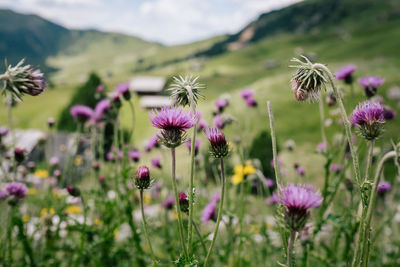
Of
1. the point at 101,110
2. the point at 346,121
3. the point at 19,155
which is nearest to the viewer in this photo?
the point at 346,121

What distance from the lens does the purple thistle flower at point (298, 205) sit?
1.42m

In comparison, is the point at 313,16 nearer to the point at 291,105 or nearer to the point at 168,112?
the point at 291,105

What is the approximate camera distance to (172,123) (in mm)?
1852

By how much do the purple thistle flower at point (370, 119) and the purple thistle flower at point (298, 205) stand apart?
68cm

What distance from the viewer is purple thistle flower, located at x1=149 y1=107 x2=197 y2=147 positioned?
6.03ft

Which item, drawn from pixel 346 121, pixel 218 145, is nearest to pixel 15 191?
pixel 218 145

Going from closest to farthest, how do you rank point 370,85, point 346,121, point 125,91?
point 346,121
point 370,85
point 125,91

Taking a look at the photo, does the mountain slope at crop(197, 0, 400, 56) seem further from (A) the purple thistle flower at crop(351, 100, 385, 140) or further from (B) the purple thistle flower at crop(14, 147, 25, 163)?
(A) the purple thistle flower at crop(351, 100, 385, 140)

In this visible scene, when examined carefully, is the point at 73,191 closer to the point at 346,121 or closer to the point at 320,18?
the point at 346,121

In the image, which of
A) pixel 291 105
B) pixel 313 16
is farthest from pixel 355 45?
pixel 313 16

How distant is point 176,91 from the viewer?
1.91 metres

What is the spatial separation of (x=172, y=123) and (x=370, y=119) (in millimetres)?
1205

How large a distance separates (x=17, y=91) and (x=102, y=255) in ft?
10.6

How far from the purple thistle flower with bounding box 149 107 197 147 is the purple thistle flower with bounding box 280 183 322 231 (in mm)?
711
